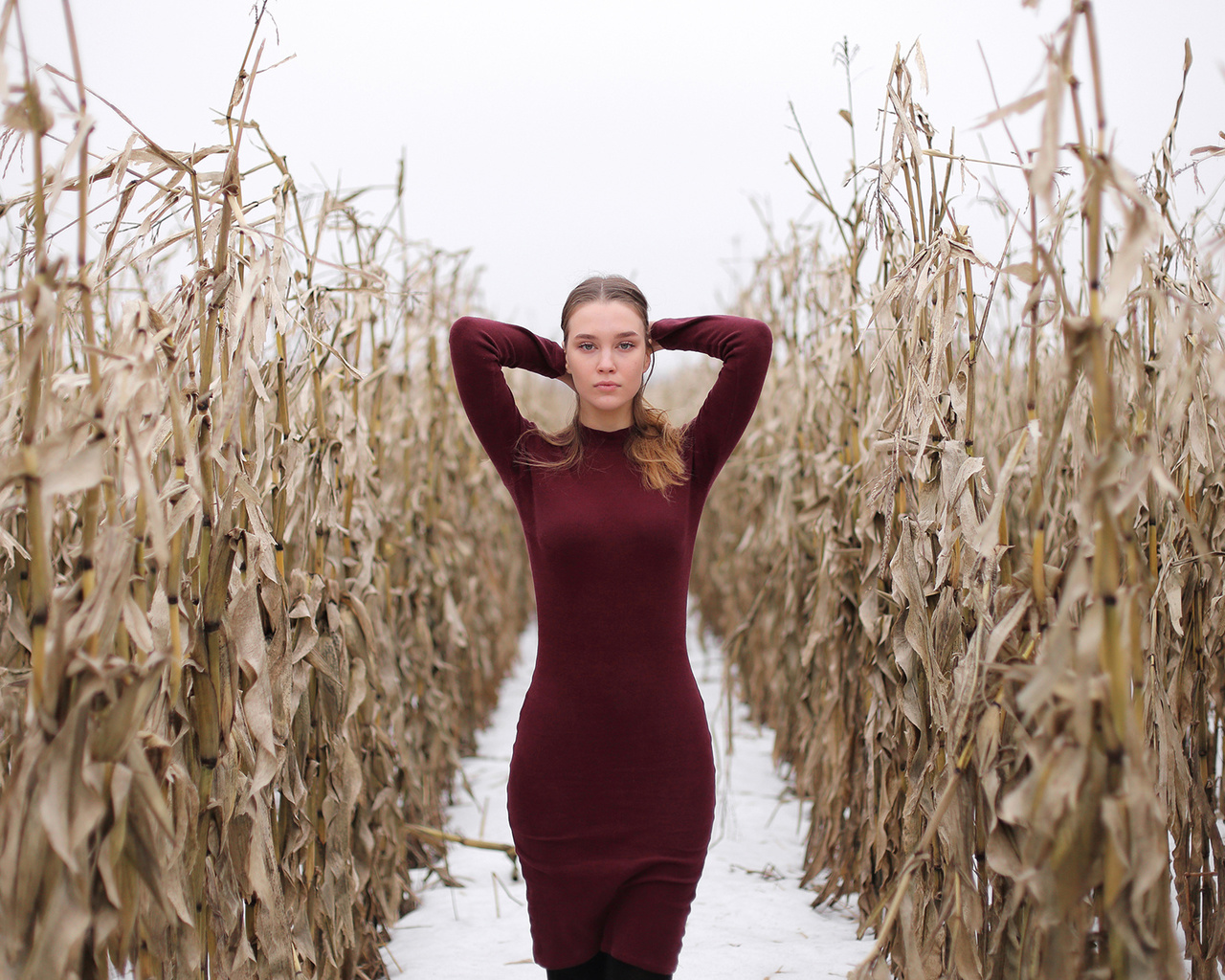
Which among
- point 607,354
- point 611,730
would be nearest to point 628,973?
point 611,730

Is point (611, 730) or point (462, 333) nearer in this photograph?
point (611, 730)

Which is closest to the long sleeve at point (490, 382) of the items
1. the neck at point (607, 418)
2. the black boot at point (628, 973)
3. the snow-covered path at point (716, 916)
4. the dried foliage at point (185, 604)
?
the neck at point (607, 418)

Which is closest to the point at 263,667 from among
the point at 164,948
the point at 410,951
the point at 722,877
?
the point at 164,948

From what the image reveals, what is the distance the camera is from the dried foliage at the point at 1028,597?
883 mm

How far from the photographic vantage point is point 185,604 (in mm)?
1203

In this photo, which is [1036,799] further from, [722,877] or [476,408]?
[722,877]

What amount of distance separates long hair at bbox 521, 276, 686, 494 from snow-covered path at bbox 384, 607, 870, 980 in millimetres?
808

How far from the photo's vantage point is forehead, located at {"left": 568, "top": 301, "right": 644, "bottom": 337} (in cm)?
145

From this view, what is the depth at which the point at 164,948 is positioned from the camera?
1.11m

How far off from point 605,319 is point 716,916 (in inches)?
67.3

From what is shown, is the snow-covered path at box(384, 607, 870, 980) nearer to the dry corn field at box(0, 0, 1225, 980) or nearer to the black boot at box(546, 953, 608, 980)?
the dry corn field at box(0, 0, 1225, 980)

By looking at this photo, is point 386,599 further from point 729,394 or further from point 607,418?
point 729,394

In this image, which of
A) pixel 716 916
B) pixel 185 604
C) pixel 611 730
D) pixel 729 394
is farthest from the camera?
pixel 716 916

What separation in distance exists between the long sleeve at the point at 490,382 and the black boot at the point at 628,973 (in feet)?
2.43
